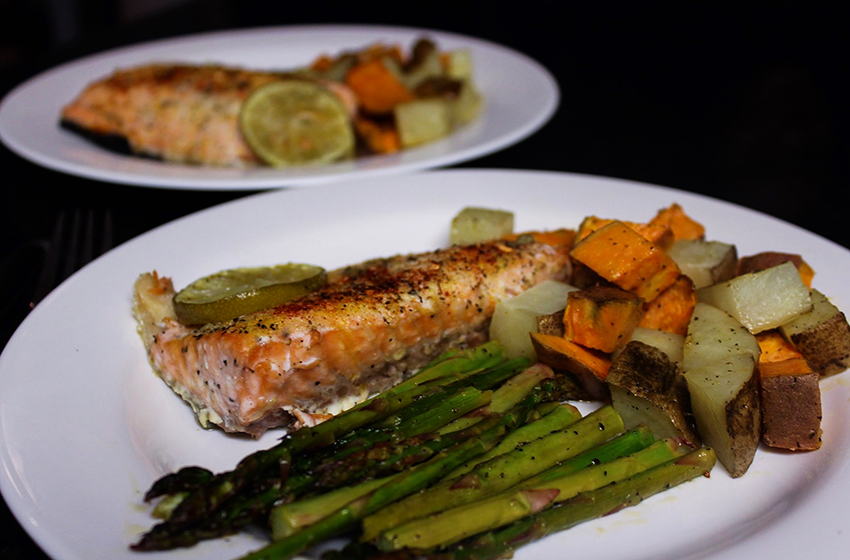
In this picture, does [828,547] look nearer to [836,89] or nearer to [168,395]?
[168,395]

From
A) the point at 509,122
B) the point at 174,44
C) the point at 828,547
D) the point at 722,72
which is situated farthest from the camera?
the point at 722,72

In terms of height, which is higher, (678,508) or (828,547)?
(828,547)

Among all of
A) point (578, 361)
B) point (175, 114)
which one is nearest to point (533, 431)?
point (578, 361)

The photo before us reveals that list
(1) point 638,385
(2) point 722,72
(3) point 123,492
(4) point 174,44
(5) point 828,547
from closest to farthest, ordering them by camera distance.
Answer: (5) point 828,547 < (3) point 123,492 < (1) point 638,385 < (4) point 174,44 < (2) point 722,72

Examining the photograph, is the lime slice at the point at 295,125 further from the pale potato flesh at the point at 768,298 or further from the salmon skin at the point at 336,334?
the pale potato flesh at the point at 768,298

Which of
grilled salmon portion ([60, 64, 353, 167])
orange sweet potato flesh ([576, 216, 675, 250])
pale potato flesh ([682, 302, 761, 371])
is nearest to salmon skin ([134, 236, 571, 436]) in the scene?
orange sweet potato flesh ([576, 216, 675, 250])

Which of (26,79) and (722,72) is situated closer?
(26,79)

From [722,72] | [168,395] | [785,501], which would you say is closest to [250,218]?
[168,395]
